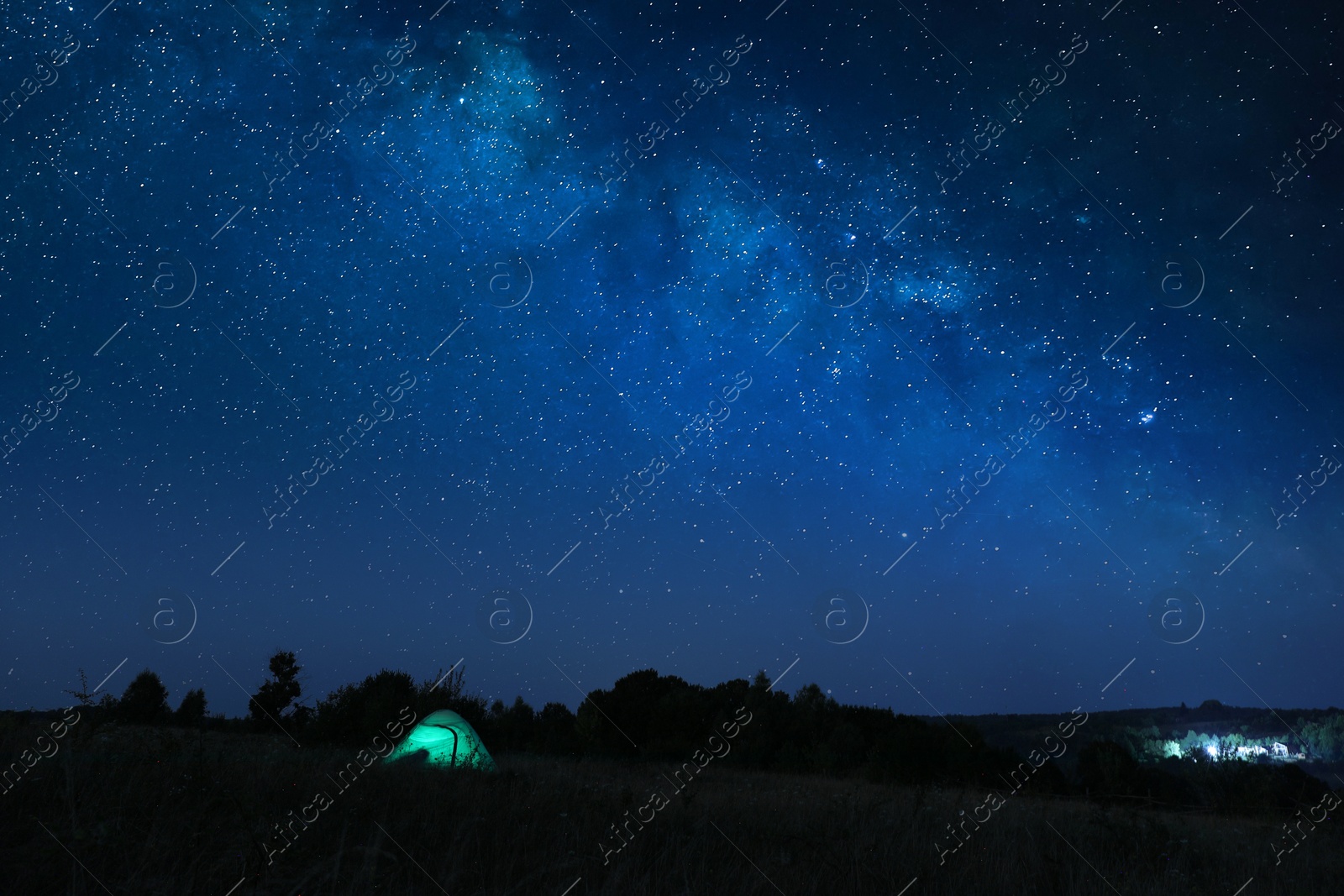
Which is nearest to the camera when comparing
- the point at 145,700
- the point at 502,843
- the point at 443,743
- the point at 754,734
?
the point at 502,843

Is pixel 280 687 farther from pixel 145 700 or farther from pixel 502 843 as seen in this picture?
pixel 502 843

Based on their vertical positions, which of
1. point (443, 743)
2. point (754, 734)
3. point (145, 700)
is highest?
point (145, 700)

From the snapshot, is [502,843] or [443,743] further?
[443,743]

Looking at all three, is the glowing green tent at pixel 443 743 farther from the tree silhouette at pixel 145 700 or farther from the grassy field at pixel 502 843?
the tree silhouette at pixel 145 700

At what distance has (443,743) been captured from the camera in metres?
13.2

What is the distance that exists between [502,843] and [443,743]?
339 inches

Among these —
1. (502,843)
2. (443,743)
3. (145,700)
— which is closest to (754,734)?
(443,743)

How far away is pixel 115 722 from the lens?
326 inches

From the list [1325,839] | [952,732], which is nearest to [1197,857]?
[1325,839]

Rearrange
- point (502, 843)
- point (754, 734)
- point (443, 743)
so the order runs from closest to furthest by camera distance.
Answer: point (502, 843)
point (443, 743)
point (754, 734)

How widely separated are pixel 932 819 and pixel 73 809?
8.07m

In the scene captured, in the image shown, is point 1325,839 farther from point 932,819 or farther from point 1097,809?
point 932,819

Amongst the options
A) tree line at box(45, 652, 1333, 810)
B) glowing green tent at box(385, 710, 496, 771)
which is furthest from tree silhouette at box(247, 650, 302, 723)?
glowing green tent at box(385, 710, 496, 771)

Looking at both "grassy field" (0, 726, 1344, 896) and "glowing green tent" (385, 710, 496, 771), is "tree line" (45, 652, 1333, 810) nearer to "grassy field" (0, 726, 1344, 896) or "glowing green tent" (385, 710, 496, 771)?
"glowing green tent" (385, 710, 496, 771)
